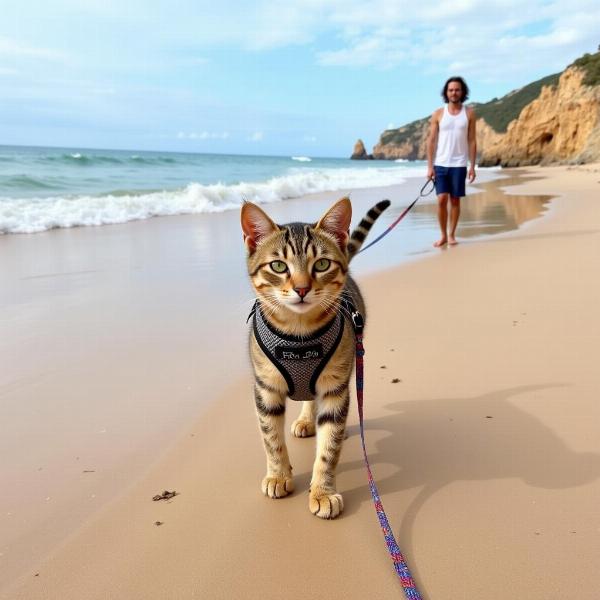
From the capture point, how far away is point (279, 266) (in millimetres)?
2086

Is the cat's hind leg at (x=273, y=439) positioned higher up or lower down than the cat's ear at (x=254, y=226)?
lower down

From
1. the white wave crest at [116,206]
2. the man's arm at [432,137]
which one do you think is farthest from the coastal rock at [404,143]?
the man's arm at [432,137]

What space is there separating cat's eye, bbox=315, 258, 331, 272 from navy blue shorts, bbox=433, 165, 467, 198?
18.2 ft

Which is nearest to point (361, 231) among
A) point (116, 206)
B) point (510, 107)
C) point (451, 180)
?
point (451, 180)

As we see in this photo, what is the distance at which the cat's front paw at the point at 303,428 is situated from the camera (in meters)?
2.71

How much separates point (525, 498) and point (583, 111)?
118 ft

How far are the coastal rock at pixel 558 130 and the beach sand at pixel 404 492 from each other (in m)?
27.9

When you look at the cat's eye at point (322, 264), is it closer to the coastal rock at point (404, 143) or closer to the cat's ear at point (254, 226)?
the cat's ear at point (254, 226)

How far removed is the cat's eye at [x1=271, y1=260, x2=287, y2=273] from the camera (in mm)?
2078

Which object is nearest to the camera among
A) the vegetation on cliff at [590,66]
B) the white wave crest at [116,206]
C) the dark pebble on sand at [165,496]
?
the dark pebble on sand at [165,496]

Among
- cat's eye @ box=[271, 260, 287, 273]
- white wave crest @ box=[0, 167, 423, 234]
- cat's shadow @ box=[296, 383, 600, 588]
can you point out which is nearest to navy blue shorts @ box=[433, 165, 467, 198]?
white wave crest @ box=[0, 167, 423, 234]

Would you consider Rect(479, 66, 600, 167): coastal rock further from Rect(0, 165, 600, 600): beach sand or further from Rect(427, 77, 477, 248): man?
Rect(0, 165, 600, 600): beach sand

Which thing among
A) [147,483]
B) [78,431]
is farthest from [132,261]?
[147,483]

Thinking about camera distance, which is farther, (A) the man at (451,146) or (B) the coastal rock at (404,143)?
(B) the coastal rock at (404,143)
